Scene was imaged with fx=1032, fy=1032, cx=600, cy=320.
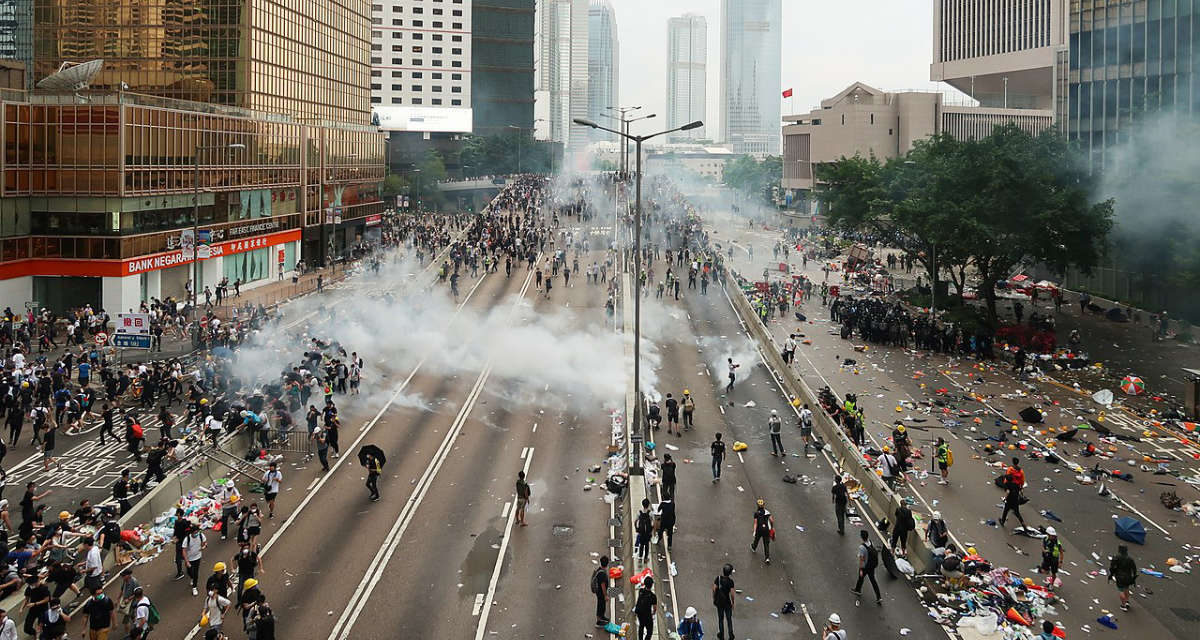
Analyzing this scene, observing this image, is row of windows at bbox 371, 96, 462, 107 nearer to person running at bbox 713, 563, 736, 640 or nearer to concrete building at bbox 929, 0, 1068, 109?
concrete building at bbox 929, 0, 1068, 109

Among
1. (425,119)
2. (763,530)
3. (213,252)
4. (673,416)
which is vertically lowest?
(763,530)

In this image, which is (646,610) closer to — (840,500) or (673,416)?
(840,500)

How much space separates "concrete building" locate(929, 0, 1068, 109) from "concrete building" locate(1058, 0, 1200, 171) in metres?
56.4

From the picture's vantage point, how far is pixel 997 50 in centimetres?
13575

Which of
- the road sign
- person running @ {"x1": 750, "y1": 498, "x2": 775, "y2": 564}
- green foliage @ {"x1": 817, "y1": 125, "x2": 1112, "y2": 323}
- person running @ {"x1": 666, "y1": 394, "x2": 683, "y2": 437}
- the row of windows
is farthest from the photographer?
the row of windows

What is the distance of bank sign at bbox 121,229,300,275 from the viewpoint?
48.7 m

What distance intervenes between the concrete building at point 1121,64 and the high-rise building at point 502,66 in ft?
401

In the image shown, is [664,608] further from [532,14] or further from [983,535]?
[532,14]

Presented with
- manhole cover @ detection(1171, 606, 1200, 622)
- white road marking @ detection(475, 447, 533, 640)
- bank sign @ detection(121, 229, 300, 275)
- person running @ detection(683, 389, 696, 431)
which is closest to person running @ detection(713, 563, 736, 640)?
white road marking @ detection(475, 447, 533, 640)

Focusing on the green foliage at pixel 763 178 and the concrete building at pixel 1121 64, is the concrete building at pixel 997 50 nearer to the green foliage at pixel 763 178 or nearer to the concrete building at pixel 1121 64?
the green foliage at pixel 763 178

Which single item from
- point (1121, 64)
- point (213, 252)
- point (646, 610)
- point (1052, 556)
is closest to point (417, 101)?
point (213, 252)

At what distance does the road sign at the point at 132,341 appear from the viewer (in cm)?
3209

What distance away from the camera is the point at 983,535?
23.6 meters

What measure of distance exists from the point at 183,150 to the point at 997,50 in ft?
373
